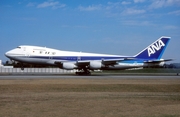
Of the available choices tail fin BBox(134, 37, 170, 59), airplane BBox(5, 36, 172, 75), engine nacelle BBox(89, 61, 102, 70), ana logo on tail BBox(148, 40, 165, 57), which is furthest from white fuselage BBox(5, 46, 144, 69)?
ana logo on tail BBox(148, 40, 165, 57)

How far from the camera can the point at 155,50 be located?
2216 inches

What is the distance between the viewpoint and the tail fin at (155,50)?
55.8 metres

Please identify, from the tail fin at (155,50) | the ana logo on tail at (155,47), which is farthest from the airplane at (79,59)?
the ana logo on tail at (155,47)

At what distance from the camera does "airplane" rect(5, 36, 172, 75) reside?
49350 mm

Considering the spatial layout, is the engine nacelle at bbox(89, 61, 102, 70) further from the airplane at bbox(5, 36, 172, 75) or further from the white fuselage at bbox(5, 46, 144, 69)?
the white fuselage at bbox(5, 46, 144, 69)

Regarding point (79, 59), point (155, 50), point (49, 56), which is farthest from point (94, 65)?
point (155, 50)

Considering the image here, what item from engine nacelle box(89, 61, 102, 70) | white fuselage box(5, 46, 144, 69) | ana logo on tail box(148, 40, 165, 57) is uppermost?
ana logo on tail box(148, 40, 165, 57)

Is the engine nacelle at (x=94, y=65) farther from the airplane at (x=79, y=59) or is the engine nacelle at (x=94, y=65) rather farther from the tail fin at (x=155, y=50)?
the tail fin at (x=155, y=50)

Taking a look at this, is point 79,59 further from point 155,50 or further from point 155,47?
point 155,47

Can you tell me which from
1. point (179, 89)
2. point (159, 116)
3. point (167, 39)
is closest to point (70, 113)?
point (159, 116)

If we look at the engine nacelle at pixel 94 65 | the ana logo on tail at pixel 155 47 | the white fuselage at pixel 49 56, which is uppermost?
the ana logo on tail at pixel 155 47

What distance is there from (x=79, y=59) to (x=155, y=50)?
14266mm

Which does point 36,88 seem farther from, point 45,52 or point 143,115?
point 45,52

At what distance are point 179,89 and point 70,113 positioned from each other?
16.1 metres
